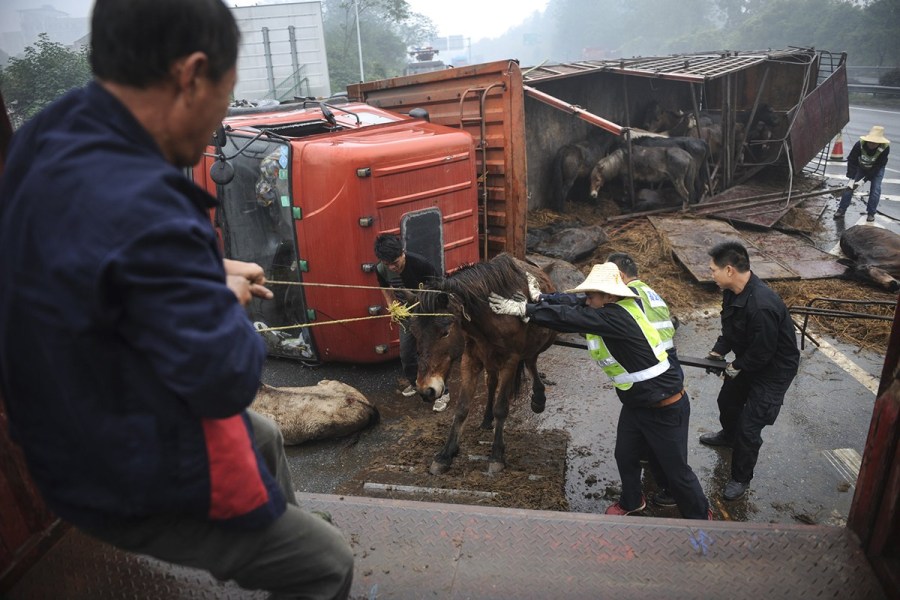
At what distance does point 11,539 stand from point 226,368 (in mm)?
1777

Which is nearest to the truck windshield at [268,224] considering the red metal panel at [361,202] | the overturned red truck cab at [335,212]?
the overturned red truck cab at [335,212]

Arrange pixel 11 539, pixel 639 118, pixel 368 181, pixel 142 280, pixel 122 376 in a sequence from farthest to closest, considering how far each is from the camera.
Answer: pixel 639 118 < pixel 368 181 < pixel 11 539 < pixel 122 376 < pixel 142 280

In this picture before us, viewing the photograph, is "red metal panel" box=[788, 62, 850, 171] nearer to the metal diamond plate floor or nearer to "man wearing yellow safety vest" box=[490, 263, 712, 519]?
"man wearing yellow safety vest" box=[490, 263, 712, 519]

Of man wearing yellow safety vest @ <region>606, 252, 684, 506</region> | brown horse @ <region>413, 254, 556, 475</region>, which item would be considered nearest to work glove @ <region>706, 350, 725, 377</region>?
man wearing yellow safety vest @ <region>606, 252, 684, 506</region>

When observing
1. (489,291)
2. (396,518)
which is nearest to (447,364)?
(489,291)

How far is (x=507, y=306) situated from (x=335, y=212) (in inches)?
92.0

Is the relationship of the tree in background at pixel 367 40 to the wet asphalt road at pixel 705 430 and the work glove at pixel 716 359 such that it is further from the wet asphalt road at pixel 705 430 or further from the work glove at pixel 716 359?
the work glove at pixel 716 359

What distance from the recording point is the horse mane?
404 centimetres

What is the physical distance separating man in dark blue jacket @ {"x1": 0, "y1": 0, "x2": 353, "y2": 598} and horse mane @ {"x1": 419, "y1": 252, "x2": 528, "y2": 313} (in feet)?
9.08

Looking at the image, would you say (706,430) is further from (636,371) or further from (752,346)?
(636,371)

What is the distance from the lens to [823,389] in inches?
218

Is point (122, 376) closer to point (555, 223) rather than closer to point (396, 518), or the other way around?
point (396, 518)

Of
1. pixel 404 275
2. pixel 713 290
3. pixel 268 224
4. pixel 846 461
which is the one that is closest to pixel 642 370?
pixel 846 461

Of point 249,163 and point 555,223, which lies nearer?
point 249,163
